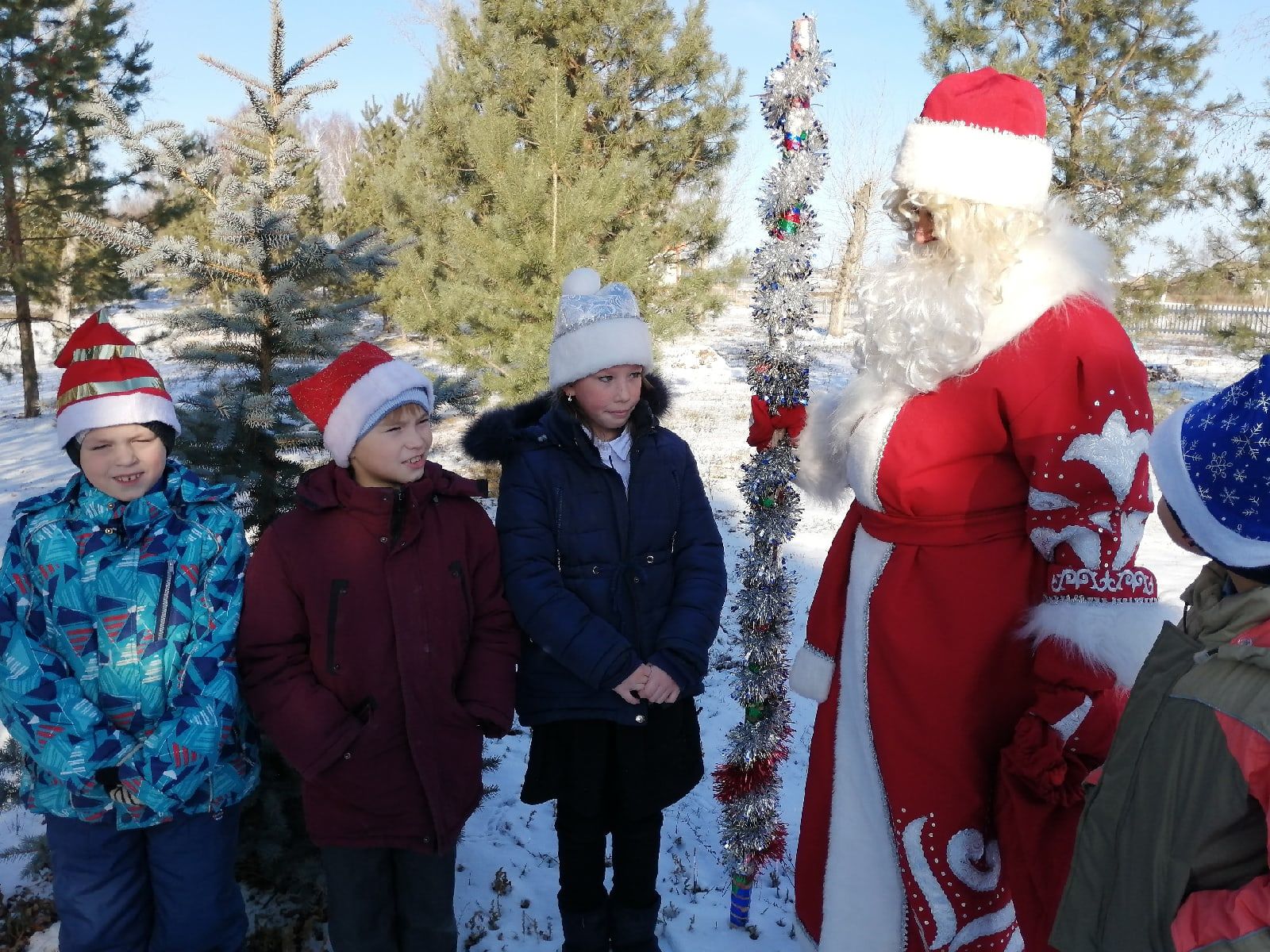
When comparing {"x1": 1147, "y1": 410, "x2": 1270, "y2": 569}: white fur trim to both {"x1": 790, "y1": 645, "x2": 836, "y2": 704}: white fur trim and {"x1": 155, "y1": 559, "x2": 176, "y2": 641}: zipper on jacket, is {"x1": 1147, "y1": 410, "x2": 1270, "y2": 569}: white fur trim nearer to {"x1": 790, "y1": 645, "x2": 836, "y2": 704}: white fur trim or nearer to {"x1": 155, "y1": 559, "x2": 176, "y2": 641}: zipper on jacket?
{"x1": 790, "y1": 645, "x2": 836, "y2": 704}: white fur trim

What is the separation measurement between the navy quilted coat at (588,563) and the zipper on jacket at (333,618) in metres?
0.44

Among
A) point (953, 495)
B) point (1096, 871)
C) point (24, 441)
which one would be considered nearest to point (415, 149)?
point (24, 441)

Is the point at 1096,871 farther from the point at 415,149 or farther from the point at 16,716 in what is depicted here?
the point at 415,149

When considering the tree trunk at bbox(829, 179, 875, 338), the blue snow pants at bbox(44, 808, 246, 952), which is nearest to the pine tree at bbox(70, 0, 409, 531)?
the blue snow pants at bbox(44, 808, 246, 952)

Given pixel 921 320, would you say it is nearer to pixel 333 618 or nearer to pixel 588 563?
pixel 588 563

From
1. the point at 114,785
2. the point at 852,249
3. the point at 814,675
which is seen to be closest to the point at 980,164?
the point at 814,675

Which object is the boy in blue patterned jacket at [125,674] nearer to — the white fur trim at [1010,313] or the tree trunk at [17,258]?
the white fur trim at [1010,313]

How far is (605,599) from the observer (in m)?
2.28

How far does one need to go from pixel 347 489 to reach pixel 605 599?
757 mm

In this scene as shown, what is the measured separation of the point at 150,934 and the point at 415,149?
9474mm

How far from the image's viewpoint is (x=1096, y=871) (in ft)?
4.63

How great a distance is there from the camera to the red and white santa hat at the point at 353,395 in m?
2.17

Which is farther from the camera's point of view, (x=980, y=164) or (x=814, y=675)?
(x=814, y=675)

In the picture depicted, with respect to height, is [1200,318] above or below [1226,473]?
above
